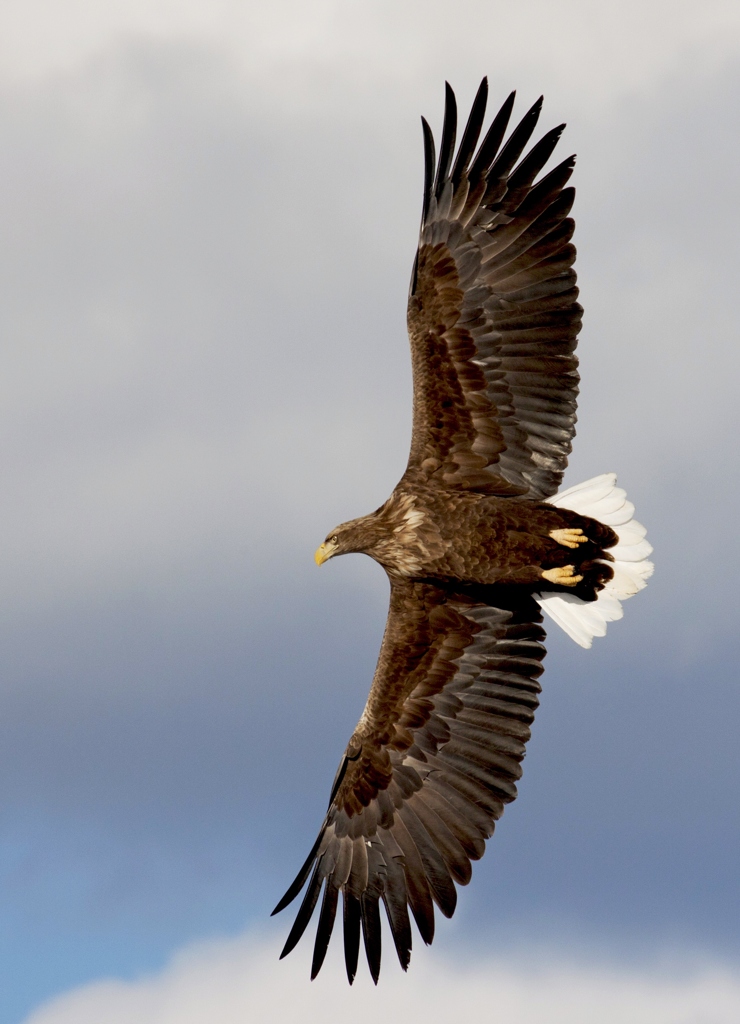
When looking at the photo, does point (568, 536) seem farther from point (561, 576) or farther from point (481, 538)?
point (481, 538)

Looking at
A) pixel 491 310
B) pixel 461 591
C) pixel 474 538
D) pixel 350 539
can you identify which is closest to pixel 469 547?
pixel 474 538

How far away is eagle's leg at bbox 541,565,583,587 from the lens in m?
10.8

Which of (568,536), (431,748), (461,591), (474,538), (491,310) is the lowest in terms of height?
(431,748)

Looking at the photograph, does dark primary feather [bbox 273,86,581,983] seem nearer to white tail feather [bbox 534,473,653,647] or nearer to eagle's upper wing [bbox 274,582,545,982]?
eagle's upper wing [bbox 274,582,545,982]

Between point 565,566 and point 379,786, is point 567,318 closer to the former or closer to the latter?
point 565,566

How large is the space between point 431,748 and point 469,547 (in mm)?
A: 1615

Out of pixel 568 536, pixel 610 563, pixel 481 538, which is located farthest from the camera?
pixel 610 563

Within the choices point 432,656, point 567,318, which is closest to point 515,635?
point 432,656

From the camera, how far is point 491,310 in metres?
10.8

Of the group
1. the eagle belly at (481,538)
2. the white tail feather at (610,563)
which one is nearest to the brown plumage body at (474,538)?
the eagle belly at (481,538)

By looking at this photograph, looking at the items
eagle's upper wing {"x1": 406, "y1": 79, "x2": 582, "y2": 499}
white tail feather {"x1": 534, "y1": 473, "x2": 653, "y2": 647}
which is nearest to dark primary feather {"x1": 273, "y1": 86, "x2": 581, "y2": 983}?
eagle's upper wing {"x1": 406, "y1": 79, "x2": 582, "y2": 499}

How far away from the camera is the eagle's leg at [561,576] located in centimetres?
1084

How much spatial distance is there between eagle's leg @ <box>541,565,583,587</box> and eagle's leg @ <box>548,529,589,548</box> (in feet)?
0.53

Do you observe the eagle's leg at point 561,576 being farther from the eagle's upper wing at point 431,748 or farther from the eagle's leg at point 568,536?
the eagle's upper wing at point 431,748
